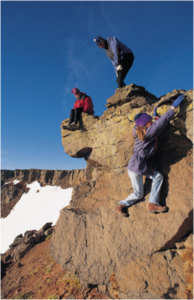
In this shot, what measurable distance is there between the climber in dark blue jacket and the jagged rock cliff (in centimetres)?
85

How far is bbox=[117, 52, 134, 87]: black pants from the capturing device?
7.08 metres

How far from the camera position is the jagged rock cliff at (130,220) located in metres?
4.13

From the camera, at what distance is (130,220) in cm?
501

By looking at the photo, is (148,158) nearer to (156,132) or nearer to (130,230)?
(156,132)

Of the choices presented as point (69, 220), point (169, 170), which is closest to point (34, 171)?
point (69, 220)

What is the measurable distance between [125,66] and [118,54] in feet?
2.05

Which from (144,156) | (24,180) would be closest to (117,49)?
(144,156)

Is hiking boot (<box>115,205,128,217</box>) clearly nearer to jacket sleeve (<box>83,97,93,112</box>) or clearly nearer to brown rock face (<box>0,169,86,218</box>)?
jacket sleeve (<box>83,97,93,112</box>)

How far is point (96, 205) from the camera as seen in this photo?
6773mm

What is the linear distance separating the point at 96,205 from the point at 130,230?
215 centimetres

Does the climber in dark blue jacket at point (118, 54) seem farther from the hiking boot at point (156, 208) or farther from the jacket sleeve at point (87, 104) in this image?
the hiking boot at point (156, 208)

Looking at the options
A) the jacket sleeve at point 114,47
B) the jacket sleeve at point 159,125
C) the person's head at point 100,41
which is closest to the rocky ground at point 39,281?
the jacket sleeve at point 159,125

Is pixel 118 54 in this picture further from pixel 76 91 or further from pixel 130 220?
pixel 130 220

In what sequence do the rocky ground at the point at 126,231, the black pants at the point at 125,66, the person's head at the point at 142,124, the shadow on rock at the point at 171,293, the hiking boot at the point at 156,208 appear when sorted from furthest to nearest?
the black pants at the point at 125,66
the person's head at the point at 142,124
the hiking boot at the point at 156,208
the rocky ground at the point at 126,231
the shadow on rock at the point at 171,293
